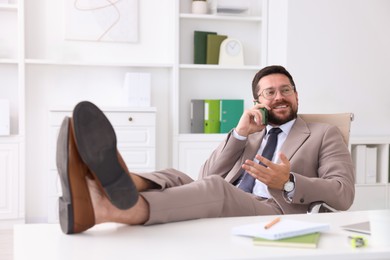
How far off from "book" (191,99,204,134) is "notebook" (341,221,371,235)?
302cm

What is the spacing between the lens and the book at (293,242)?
1404 mm

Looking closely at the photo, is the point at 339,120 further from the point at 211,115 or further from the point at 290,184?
the point at 211,115

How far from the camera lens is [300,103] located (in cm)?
441

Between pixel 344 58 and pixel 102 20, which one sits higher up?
pixel 102 20

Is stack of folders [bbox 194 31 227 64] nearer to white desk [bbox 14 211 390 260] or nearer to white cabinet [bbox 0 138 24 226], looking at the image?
white cabinet [bbox 0 138 24 226]

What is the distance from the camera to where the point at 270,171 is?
212cm

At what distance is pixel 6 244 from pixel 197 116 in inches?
70.6

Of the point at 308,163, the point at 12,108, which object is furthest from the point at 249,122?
the point at 12,108

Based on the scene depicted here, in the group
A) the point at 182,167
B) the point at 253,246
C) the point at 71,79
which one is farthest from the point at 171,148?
the point at 253,246

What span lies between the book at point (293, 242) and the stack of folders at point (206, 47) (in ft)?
10.9

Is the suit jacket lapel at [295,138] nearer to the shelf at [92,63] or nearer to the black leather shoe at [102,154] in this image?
the black leather shoe at [102,154]

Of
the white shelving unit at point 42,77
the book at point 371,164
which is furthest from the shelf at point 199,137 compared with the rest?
the book at point 371,164

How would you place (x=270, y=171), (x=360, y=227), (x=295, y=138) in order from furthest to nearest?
(x=295, y=138)
(x=270, y=171)
(x=360, y=227)

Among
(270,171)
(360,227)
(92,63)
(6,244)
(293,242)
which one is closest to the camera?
(293,242)
